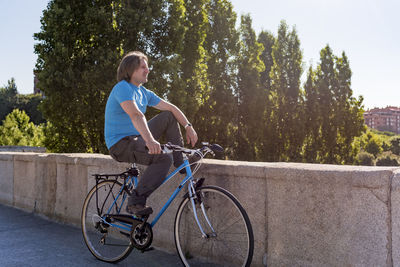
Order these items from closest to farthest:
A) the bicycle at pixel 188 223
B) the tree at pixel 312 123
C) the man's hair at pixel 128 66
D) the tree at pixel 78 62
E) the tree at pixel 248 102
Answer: the bicycle at pixel 188 223
the man's hair at pixel 128 66
the tree at pixel 78 62
the tree at pixel 248 102
the tree at pixel 312 123

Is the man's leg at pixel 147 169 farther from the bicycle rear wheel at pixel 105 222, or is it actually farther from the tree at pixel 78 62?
the tree at pixel 78 62

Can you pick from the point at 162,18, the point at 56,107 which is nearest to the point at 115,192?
the point at 56,107

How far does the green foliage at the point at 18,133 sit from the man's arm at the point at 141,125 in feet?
58.9

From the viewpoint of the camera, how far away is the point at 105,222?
411 cm

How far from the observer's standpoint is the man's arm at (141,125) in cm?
319

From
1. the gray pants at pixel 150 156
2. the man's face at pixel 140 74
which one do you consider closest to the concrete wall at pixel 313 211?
the gray pants at pixel 150 156

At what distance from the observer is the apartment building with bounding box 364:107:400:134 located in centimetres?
16388

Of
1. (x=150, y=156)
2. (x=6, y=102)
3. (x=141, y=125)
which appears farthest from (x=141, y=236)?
(x=6, y=102)

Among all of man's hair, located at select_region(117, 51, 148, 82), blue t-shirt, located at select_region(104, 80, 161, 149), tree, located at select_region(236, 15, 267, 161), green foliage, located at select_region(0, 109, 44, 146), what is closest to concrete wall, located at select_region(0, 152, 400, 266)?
blue t-shirt, located at select_region(104, 80, 161, 149)

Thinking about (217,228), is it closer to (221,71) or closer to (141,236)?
(141,236)

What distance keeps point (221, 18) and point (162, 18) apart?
6.24m

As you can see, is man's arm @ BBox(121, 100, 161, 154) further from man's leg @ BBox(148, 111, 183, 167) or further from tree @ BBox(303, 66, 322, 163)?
tree @ BBox(303, 66, 322, 163)

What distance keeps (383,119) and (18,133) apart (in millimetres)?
167894

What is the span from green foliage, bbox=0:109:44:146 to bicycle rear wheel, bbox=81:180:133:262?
55.0ft
